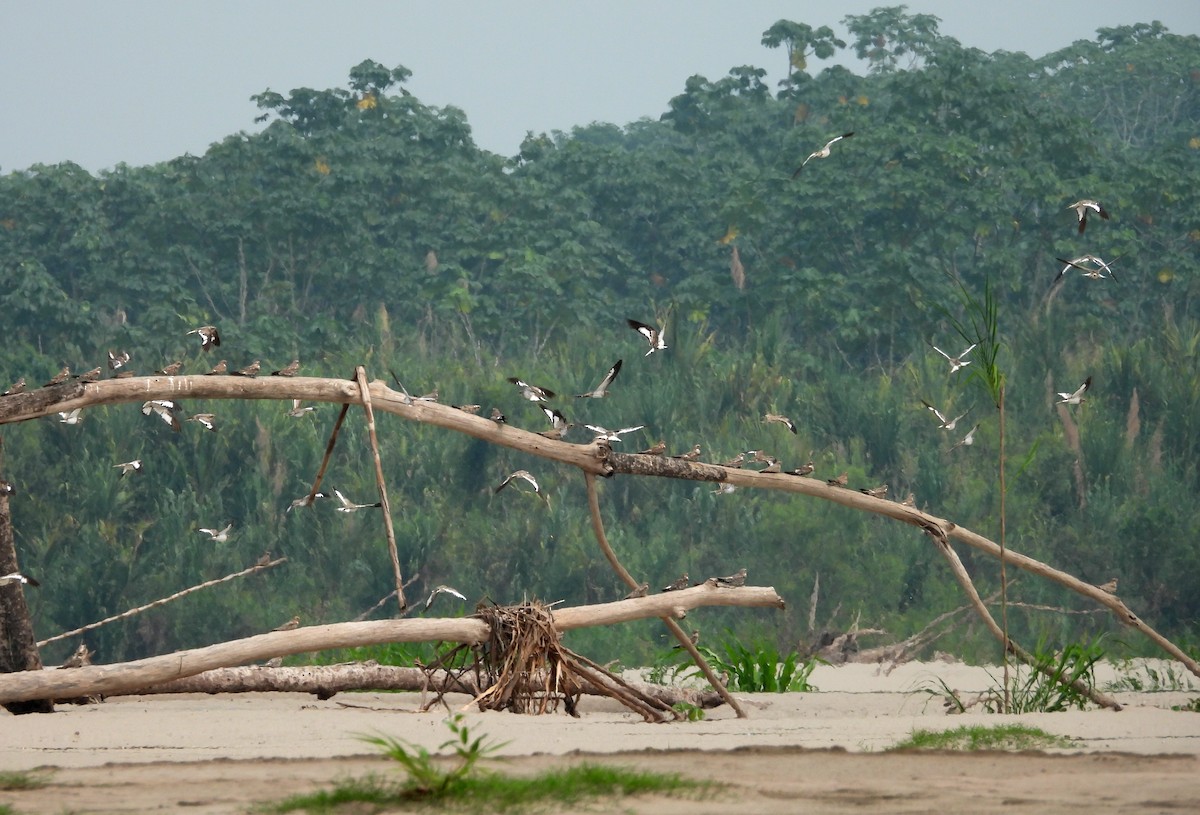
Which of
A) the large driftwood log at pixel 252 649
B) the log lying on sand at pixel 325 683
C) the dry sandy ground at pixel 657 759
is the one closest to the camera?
the dry sandy ground at pixel 657 759

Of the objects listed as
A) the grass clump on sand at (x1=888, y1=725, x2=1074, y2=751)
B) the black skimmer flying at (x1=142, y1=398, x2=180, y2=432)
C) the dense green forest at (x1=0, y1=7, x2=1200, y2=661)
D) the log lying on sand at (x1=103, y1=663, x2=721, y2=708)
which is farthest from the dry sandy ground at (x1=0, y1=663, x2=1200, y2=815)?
the dense green forest at (x1=0, y1=7, x2=1200, y2=661)

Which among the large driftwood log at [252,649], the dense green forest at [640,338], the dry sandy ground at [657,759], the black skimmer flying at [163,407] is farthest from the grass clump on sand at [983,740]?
the dense green forest at [640,338]

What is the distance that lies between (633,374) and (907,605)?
18.9 ft

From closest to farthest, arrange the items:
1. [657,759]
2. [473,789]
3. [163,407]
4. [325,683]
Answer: [473,789] < [657,759] < [163,407] < [325,683]

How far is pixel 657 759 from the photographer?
4.52 metres

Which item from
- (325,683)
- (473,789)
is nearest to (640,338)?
(325,683)

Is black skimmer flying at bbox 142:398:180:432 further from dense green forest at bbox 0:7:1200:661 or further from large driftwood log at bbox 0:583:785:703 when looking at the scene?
dense green forest at bbox 0:7:1200:661

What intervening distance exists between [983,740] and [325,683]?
11.1 feet

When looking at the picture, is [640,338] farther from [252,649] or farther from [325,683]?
[252,649]

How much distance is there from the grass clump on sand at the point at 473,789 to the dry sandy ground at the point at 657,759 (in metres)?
0.11

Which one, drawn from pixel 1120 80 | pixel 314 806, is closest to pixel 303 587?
pixel 314 806

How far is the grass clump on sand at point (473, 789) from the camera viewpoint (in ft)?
12.4

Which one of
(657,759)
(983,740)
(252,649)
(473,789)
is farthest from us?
(252,649)

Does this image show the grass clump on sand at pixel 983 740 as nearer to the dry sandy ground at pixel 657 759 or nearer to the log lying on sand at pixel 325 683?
the dry sandy ground at pixel 657 759
